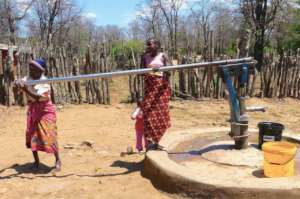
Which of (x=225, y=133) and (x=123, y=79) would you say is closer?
(x=225, y=133)

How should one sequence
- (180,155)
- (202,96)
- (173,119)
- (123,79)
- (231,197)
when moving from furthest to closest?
(123,79), (202,96), (173,119), (180,155), (231,197)

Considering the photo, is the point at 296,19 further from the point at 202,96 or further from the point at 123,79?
the point at 202,96

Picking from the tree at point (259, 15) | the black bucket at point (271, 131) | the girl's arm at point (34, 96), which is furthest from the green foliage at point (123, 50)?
the black bucket at point (271, 131)

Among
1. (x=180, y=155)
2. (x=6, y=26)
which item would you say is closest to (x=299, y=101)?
(x=180, y=155)

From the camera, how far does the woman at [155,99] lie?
185 inches

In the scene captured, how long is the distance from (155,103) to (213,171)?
1.04m

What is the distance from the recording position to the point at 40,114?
468 cm

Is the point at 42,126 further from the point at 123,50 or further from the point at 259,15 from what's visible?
the point at 259,15

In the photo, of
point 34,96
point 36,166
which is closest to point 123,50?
point 36,166

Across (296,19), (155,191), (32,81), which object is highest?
(296,19)

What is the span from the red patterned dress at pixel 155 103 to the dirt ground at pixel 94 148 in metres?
0.50

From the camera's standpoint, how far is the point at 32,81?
4.22 m

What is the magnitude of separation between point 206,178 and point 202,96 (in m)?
7.02

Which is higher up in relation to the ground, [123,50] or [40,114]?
[123,50]
